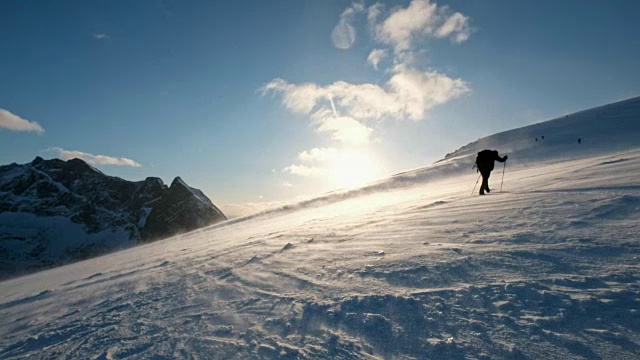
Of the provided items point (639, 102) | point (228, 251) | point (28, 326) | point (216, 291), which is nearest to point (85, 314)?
point (28, 326)

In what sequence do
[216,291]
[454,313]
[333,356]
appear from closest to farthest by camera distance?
[333,356] → [454,313] → [216,291]

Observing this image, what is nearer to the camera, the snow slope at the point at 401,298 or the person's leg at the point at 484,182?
the snow slope at the point at 401,298

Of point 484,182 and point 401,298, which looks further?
point 484,182

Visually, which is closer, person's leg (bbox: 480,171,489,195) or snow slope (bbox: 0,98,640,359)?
snow slope (bbox: 0,98,640,359)

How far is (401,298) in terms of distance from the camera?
14.4ft

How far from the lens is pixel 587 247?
15.8ft

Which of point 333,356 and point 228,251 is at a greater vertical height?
point 228,251

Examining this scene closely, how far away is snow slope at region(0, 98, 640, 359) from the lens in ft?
11.2

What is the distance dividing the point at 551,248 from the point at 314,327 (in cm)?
363

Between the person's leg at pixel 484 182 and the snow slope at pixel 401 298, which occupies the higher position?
the person's leg at pixel 484 182

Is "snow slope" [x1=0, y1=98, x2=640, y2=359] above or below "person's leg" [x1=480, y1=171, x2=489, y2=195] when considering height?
below

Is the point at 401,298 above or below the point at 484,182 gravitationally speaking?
below

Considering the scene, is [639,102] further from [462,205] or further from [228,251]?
[228,251]

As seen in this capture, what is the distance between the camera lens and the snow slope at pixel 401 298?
341 cm
